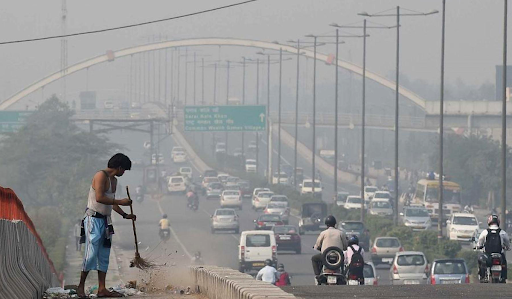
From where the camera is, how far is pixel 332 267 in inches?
827

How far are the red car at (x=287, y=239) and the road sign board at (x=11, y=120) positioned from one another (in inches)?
2269

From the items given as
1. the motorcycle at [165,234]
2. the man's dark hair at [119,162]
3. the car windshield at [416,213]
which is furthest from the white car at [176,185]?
the man's dark hair at [119,162]

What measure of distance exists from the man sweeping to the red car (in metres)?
43.1

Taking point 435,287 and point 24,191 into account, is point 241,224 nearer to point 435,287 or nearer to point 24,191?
point 24,191

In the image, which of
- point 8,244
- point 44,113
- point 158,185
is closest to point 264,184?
point 158,185

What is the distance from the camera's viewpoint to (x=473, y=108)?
114312mm

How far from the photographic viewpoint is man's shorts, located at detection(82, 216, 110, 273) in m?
13.8

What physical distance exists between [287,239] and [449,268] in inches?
817

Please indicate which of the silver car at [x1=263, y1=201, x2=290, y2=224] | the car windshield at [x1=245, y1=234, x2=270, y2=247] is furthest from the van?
the silver car at [x1=263, y1=201, x2=290, y2=224]

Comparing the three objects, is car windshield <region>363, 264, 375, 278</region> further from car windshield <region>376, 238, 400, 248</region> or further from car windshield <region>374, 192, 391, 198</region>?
car windshield <region>374, 192, 391, 198</region>

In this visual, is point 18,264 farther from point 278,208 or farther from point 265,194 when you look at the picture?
point 265,194

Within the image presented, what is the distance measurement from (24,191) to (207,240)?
41.7m

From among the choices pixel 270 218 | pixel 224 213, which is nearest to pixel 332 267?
pixel 270 218

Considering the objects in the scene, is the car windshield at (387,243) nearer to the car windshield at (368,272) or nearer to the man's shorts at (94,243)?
the car windshield at (368,272)
